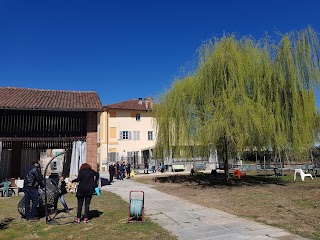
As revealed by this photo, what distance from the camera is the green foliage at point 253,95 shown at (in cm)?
1405

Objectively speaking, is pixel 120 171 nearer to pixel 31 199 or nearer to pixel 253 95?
pixel 253 95

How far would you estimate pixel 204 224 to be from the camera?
7.40m

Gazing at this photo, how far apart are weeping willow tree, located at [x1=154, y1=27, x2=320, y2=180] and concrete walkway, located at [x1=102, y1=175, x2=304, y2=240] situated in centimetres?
518

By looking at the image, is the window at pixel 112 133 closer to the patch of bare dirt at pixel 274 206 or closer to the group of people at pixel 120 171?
the group of people at pixel 120 171

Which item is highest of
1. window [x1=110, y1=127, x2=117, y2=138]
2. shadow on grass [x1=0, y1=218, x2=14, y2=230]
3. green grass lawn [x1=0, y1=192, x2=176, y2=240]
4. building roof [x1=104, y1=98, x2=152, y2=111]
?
building roof [x1=104, y1=98, x2=152, y2=111]

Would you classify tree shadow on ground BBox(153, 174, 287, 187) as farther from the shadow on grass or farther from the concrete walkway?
the shadow on grass

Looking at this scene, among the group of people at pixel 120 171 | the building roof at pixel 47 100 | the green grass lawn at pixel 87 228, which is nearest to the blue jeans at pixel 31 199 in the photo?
the green grass lawn at pixel 87 228

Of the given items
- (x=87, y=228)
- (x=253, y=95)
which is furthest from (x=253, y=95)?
Result: (x=87, y=228)

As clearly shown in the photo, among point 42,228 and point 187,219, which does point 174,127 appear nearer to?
point 187,219

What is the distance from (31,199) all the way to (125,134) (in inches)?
1301

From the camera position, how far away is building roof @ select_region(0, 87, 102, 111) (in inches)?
624

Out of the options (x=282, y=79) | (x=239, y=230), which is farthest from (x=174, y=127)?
(x=239, y=230)

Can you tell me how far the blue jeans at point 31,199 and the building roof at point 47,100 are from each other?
26.7ft

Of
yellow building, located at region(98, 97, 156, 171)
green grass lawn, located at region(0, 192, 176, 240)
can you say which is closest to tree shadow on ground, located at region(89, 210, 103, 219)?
green grass lawn, located at region(0, 192, 176, 240)
